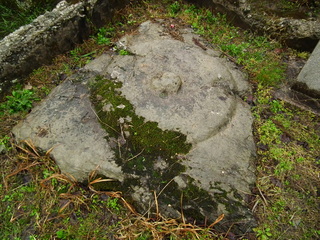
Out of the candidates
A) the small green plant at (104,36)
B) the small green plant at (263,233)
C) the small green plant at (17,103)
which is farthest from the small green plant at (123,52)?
the small green plant at (263,233)

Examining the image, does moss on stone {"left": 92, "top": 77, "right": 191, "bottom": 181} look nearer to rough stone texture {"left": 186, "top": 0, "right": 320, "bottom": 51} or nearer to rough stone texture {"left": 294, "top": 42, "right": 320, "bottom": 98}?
rough stone texture {"left": 294, "top": 42, "right": 320, "bottom": 98}

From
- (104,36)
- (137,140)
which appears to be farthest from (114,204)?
(104,36)

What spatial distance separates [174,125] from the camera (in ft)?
9.07

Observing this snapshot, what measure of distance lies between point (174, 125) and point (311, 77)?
6.00 feet

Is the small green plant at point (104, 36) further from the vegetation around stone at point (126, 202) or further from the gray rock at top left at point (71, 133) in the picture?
the gray rock at top left at point (71, 133)

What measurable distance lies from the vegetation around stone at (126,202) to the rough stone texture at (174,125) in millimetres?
139

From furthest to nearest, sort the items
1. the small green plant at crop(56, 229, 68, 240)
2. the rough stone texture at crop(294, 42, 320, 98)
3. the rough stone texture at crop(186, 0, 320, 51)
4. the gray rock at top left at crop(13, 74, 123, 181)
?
the rough stone texture at crop(186, 0, 320, 51) < the rough stone texture at crop(294, 42, 320, 98) < the gray rock at top left at crop(13, 74, 123, 181) < the small green plant at crop(56, 229, 68, 240)

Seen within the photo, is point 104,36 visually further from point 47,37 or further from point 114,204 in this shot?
point 114,204

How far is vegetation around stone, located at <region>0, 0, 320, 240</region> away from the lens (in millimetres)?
2338

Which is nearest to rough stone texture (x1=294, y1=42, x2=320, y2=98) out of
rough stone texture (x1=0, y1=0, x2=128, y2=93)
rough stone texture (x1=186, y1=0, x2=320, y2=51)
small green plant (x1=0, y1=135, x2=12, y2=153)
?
rough stone texture (x1=186, y1=0, x2=320, y2=51)

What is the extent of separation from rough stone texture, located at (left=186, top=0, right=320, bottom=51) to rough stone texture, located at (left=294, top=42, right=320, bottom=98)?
0.86 metres

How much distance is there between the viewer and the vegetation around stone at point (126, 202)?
92.0 inches

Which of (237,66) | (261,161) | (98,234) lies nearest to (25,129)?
(98,234)

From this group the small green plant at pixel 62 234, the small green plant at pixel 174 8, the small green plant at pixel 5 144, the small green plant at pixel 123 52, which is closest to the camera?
the small green plant at pixel 62 234
